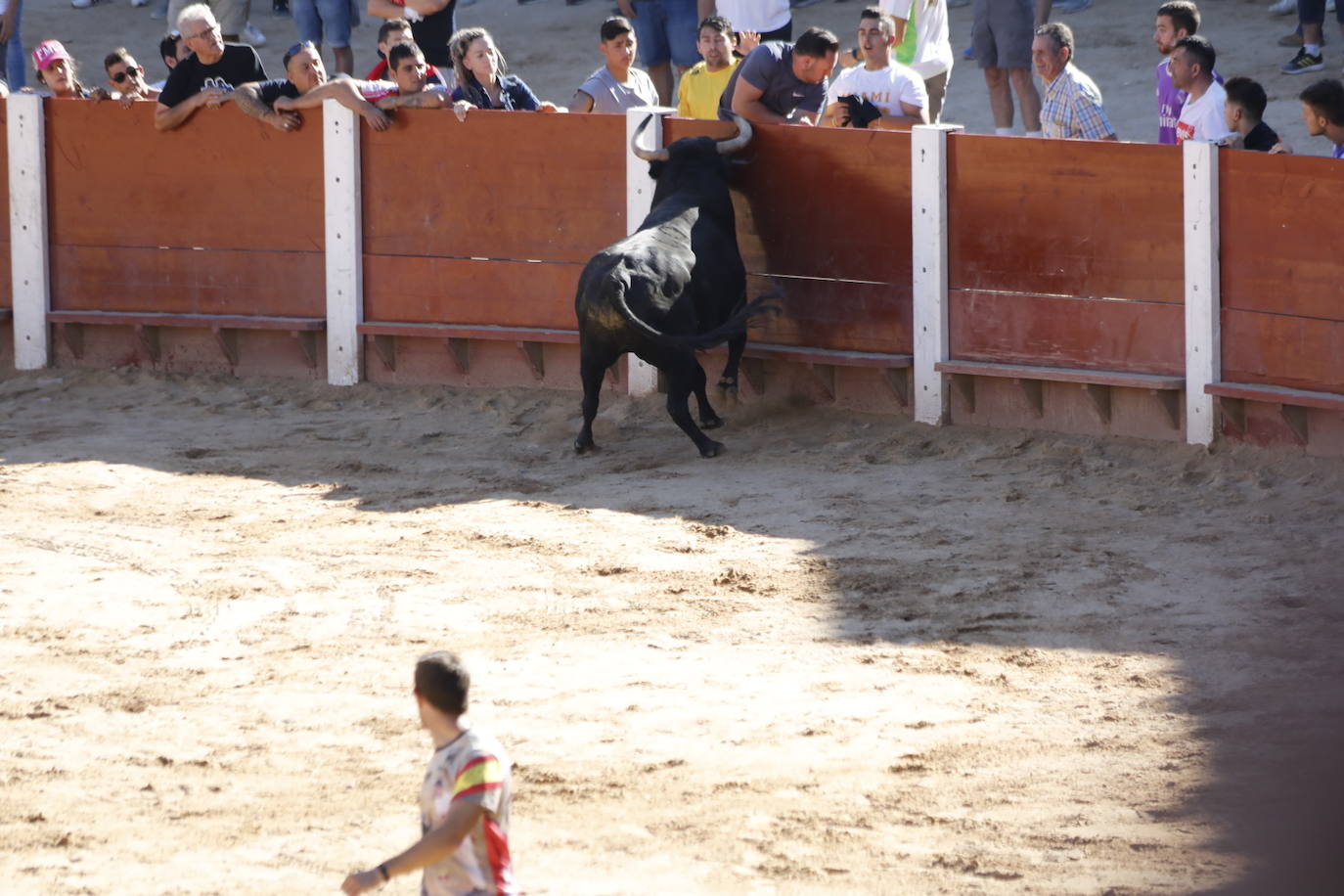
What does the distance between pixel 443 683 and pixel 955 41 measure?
11260 mm

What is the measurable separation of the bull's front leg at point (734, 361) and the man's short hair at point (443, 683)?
195 inches

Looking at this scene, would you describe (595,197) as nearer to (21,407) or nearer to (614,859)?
(21,407)

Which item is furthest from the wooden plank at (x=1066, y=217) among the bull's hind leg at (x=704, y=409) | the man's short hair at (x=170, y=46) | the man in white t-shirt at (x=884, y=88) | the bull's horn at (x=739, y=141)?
the man's short hair at (x=170, y=46)

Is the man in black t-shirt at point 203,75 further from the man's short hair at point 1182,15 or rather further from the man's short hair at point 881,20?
the man's short hair at point 1182,15

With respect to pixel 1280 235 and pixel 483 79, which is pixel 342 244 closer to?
pixel 483 79

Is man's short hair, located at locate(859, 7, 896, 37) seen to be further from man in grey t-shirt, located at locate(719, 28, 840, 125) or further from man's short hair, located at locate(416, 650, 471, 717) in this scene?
man's short hair, located at locate(416, 650, 471, 717)

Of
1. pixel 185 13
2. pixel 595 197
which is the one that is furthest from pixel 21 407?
pixel 595 197

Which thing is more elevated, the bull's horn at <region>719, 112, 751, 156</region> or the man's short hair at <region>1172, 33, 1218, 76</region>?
the man's short hair at <region>1172, 33, 1218, 76</region>

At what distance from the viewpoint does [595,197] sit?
833 centimetres

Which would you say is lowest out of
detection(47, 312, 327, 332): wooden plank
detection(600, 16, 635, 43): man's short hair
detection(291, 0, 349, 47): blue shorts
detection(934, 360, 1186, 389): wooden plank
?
detection(934, 360, 1186, 389): wooden plank

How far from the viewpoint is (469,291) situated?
8688mm

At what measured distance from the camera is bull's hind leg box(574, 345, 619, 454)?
730 centimetres

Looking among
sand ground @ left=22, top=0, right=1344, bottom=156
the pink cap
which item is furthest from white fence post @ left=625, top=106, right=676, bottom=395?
sand ground @ left=22, top=0, right=1344, bottom=156

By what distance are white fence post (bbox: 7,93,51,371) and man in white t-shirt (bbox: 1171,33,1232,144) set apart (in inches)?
209
